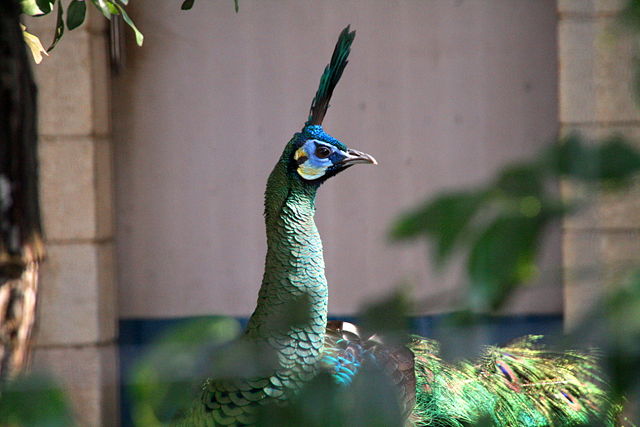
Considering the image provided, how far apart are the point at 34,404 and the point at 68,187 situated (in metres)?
2.51

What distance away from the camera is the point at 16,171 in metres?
0.60

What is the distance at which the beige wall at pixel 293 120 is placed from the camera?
9.77 ft

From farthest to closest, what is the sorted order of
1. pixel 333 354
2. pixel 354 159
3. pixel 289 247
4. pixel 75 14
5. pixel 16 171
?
pixel 354 159 → pixel 289 247 → pixel 333 354 → pixel 75 14 → pixel 16 171

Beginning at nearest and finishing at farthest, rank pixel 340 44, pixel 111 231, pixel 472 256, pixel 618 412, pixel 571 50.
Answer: pixel 472 256, pixel 618 412, pixel 340 44, pixel 571 50, pixel 111 231

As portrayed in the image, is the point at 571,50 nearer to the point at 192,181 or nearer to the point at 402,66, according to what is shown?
the point at 402,66

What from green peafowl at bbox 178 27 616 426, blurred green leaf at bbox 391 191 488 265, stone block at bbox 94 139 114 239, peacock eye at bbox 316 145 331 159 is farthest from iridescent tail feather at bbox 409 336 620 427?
blurred green leaf at bbox 391 191 488 265

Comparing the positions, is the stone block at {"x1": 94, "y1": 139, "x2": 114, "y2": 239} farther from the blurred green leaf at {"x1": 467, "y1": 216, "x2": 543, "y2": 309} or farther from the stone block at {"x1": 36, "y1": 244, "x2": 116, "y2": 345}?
the blurred green leaf at {"x1": 467, "y1": 216, "x2": 543, "y2": 309}

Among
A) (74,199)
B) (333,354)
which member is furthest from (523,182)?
(74,199)

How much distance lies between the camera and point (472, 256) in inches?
12.8

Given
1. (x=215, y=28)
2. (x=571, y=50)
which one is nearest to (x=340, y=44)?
(x=571, y=50)

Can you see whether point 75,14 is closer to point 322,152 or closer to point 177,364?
point 322,152

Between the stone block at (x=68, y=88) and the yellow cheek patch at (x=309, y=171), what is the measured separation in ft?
4.16

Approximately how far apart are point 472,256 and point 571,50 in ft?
8.15

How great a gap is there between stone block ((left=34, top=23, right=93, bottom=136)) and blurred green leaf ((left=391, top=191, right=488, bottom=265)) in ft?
8.33
